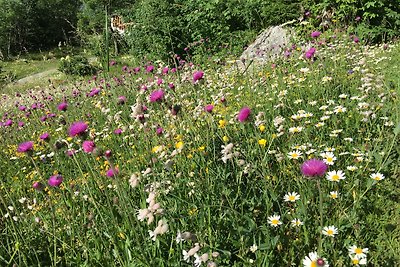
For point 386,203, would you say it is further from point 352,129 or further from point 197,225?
point 197,225

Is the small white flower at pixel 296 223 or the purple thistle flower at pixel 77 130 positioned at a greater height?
the purple thistle flower at pixel 77 130

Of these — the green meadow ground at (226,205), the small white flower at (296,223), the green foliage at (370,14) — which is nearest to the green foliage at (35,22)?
the green foliage at (370,14)

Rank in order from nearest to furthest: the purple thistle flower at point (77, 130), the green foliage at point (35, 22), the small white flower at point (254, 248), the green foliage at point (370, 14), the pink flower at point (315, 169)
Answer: the pink flower at point (315, 169)
the small white flower at point (254, 248)
the purple thistle flower at point (77, 130)
the green foliage at point (370, 14)
the green foliage at point (35, 22)

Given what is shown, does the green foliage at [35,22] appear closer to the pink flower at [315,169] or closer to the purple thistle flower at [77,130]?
the purple thistle flower at [77,130]

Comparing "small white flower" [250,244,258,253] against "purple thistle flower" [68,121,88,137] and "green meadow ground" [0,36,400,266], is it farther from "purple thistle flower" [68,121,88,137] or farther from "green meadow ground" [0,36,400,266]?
"purple thistle flower" [68,121,88,137]

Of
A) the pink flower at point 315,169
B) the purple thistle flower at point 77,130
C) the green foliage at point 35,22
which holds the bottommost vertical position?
the green foliage at point 35,22

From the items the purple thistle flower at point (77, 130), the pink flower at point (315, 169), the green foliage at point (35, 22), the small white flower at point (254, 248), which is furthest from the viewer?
the green foliage at point (35, 22)

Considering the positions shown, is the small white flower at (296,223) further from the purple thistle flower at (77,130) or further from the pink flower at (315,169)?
the purple thistle flower at (77,130)

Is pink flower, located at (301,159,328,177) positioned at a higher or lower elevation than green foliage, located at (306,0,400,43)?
higher

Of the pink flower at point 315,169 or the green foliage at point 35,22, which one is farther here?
the green foliage at point 35,22

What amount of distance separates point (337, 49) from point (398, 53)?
873 mm

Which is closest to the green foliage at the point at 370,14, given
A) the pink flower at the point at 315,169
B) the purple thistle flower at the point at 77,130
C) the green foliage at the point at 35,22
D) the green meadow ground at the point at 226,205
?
the green meadow ground at the point at 226,205

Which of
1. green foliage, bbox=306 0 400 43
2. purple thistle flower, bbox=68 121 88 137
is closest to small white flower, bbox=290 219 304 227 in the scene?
purple thistle flower, bbox=68 121 88 137

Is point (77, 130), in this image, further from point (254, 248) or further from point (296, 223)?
point (296, 223)
